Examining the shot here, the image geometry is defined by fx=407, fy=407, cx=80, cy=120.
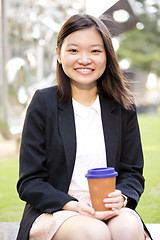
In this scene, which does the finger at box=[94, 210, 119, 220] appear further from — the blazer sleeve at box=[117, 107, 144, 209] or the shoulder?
the shoulder

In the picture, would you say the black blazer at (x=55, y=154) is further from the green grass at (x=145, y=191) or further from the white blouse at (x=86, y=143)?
the green grass at (x=145, y=191)

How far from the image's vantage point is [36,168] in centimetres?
173

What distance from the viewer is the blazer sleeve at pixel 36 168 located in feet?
5.40

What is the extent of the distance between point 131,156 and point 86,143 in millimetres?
248

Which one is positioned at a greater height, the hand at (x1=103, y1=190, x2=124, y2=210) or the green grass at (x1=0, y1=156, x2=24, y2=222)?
the hand at (x1=103, y1=190, x2=124, y2=210)

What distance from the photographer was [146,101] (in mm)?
20438

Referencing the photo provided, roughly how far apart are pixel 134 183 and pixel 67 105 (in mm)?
467

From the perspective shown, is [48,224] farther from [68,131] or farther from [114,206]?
[68,131]

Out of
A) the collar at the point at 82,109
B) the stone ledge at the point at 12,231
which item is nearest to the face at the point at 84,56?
the collar at the point at 82,109

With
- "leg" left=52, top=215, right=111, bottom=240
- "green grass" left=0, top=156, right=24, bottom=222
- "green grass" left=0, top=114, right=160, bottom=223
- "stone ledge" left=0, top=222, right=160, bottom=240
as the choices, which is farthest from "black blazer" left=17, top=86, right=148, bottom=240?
"green grass" left=0, top=156, right=24, bottom=222

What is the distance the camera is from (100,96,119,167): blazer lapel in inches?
71.6

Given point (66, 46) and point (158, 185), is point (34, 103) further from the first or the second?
point (158, 185)

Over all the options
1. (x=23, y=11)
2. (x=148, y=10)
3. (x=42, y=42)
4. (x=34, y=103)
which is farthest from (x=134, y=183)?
(x=148, y=10)

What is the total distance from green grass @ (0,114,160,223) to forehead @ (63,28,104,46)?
1.72m
